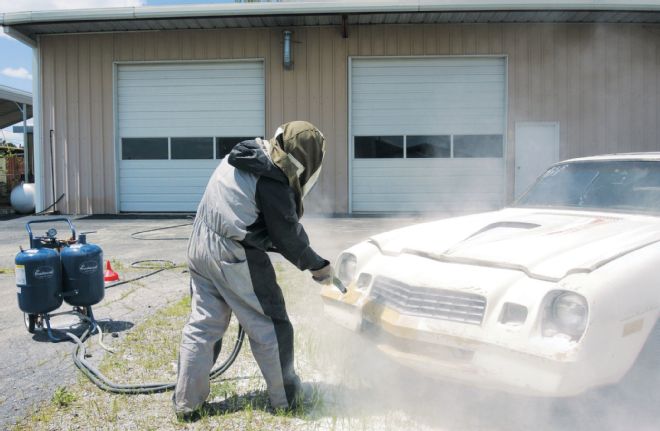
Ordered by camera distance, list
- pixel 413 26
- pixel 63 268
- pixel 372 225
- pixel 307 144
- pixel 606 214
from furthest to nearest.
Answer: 1. pixel 413 26
2. pixel 372 225
3. pixel 63 268
4. pixel 606 214
5. pixel 307 144

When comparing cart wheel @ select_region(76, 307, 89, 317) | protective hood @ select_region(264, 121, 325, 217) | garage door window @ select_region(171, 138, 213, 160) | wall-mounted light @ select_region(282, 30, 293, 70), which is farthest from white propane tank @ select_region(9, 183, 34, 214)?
protective hood @ select_region(264, 121, 325, 217)

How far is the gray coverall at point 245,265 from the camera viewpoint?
2.50 m

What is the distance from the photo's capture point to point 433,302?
2.48 m

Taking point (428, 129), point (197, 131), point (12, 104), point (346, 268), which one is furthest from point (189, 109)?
point (12, 104)

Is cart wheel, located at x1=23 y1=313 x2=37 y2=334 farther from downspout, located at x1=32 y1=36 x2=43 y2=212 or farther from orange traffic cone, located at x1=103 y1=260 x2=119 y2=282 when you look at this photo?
downspout, located at x1=32 y1=36 x2=43 y2=212

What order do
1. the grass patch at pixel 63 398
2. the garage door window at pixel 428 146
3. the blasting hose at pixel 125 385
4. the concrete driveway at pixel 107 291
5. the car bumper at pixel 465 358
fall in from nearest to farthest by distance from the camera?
the car bumper at pixel 465 358 → the grass patch at pixel 63 398 → the blasting hose at pixel 125 385 → the concrete driveway at pixel 107 291 → the garage door window at pixel 428 146

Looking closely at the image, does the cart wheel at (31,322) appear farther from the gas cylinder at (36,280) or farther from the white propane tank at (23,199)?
the white propane tank at (23,199)

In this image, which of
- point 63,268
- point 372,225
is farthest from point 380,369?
point 372,225

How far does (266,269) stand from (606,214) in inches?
81.6

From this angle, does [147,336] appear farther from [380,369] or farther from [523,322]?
[523,322]

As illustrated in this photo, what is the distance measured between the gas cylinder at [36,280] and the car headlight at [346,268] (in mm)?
2027

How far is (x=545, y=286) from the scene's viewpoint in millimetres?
2225

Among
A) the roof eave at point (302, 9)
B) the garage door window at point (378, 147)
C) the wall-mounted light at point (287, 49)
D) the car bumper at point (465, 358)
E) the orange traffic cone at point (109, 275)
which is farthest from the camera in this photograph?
the garage door window at point (378, 147)

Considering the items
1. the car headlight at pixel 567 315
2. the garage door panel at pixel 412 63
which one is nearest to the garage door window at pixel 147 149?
the garage door panel at pixel 412 63
